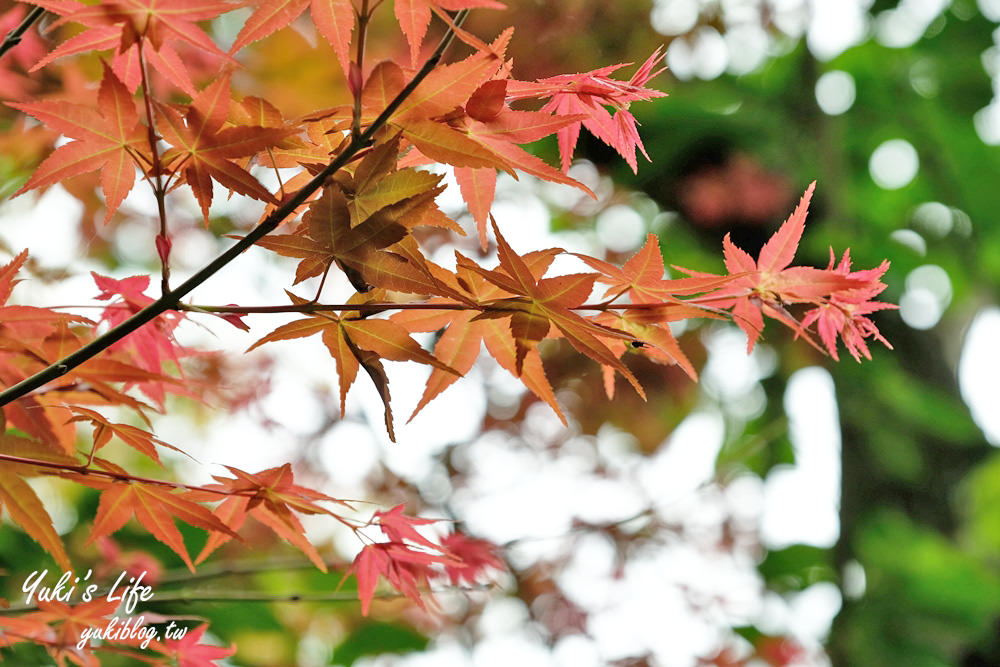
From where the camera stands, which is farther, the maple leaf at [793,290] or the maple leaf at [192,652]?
the maple leaf at [192,652]

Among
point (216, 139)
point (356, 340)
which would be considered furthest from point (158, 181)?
point (356, 340)

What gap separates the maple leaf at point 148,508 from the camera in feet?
1.75

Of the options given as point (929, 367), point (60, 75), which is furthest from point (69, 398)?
point (929, 367)

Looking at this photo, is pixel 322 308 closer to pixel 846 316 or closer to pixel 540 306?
pixel 540 306

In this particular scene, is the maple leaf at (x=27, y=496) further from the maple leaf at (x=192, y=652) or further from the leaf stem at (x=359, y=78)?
the leaf stem at (x=359, y=78)

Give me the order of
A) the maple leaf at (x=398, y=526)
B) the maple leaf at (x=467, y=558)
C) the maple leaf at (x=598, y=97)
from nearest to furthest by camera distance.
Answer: the maple leaf at (x=598, y=97) → the maple leaf at (x=398, y=526) → the maple leaf at (x=467, y=558)

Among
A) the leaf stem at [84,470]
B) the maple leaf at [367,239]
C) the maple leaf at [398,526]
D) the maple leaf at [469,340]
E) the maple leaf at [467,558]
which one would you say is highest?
the maple leaf at [367,239]

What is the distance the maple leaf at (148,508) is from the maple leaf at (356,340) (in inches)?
5.7

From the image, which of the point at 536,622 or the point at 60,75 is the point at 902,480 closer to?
the point at 536,622

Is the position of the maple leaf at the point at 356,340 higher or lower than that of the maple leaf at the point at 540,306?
→ lower

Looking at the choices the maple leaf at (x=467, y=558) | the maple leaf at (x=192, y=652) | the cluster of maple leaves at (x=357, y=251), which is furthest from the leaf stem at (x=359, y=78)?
the maple leaf at (x=467, y=558)

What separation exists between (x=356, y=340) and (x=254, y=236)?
10 cm

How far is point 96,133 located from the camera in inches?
18.2

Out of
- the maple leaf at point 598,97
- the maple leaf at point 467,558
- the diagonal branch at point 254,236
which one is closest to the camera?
the diagonal branch at point 254,236
